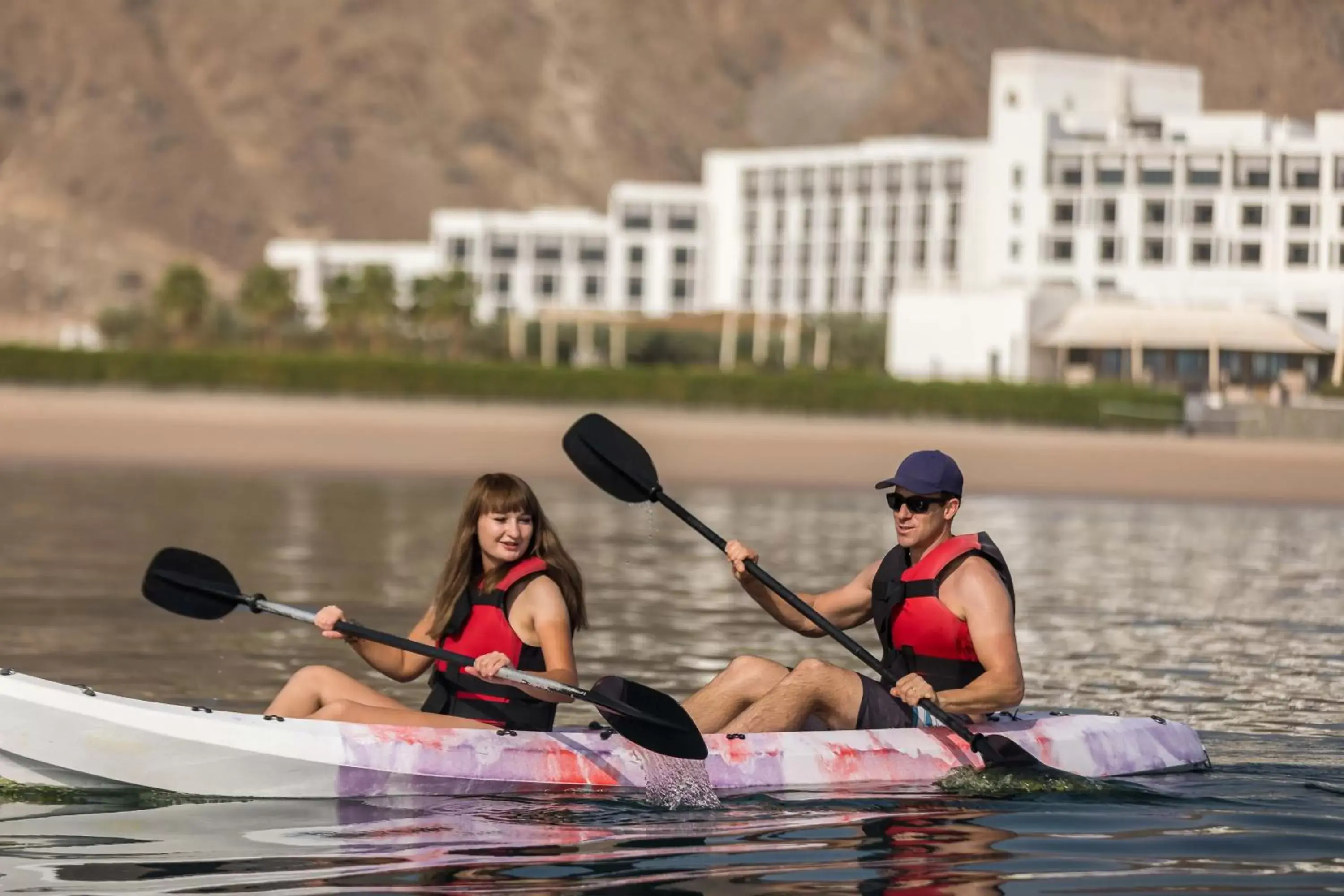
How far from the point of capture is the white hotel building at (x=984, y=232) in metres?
94.6

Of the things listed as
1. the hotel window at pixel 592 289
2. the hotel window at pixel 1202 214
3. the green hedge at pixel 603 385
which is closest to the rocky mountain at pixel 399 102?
the hotel window at pixel 592 289

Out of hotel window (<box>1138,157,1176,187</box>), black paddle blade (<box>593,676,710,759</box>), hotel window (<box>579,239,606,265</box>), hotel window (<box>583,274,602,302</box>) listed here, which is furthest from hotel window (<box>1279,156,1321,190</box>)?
black paddle blade (<box>593,676,710,759</box>)

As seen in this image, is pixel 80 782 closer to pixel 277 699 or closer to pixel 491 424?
pixel 277 699

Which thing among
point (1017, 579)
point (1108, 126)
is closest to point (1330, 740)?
point (1017, 579)

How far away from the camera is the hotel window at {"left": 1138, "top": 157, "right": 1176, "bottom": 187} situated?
99500 mm

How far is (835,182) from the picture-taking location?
11400cm

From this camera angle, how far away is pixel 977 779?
10070mm

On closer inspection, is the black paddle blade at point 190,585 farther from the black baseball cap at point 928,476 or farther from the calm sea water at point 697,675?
the black baseball cap at point 928,476

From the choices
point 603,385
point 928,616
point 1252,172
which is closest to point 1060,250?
point 1252,172

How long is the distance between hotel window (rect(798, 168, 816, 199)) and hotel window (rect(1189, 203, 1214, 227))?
22.6 m

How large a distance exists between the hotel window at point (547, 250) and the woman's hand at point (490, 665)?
113 metres

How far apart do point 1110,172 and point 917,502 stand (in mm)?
93673

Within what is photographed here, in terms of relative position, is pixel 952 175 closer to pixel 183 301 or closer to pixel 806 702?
pixel 183 301

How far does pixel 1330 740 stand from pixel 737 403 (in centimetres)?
4900
